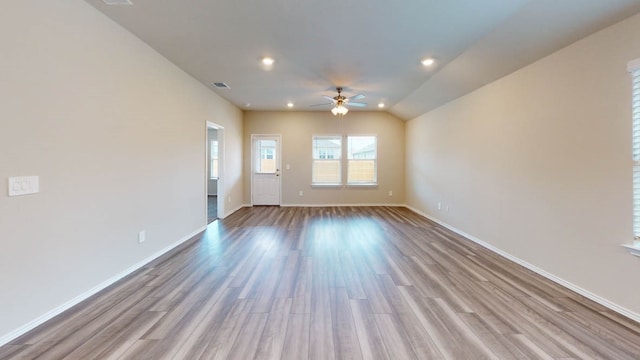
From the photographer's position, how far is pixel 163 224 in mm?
3850

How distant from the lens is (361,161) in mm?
8133

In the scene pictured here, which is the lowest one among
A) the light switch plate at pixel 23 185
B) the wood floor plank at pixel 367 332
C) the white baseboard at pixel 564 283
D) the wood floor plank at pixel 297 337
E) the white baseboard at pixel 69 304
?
the wood floor plank at pixel 297 337

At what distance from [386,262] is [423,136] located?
4.24 meters

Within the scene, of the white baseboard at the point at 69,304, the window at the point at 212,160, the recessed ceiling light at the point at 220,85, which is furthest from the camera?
the window at the point at 212,160

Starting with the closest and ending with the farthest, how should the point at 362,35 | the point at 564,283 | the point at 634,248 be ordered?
the point at 634,248, the point at 564,283, the point at 362,35

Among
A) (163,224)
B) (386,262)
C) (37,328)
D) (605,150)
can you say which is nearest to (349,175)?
(386,262)

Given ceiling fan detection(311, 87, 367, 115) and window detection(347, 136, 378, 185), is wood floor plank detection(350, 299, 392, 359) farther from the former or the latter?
window detection(347, 136, 378, 185)

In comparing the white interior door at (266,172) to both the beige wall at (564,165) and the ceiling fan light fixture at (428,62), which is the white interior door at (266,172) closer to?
the ceiling fan light fixture at (428,62)

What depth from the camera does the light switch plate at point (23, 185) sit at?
6.35 ft

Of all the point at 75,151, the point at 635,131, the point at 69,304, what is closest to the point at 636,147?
the point at 635,131

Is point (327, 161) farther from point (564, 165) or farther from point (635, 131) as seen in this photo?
point (635, 131)

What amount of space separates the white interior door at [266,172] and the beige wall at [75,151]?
158 inches

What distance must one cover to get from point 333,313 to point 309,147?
19.9 ft

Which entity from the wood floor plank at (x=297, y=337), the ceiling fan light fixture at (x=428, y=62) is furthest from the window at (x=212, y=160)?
the wood floor plank at (x=297, y=337)
